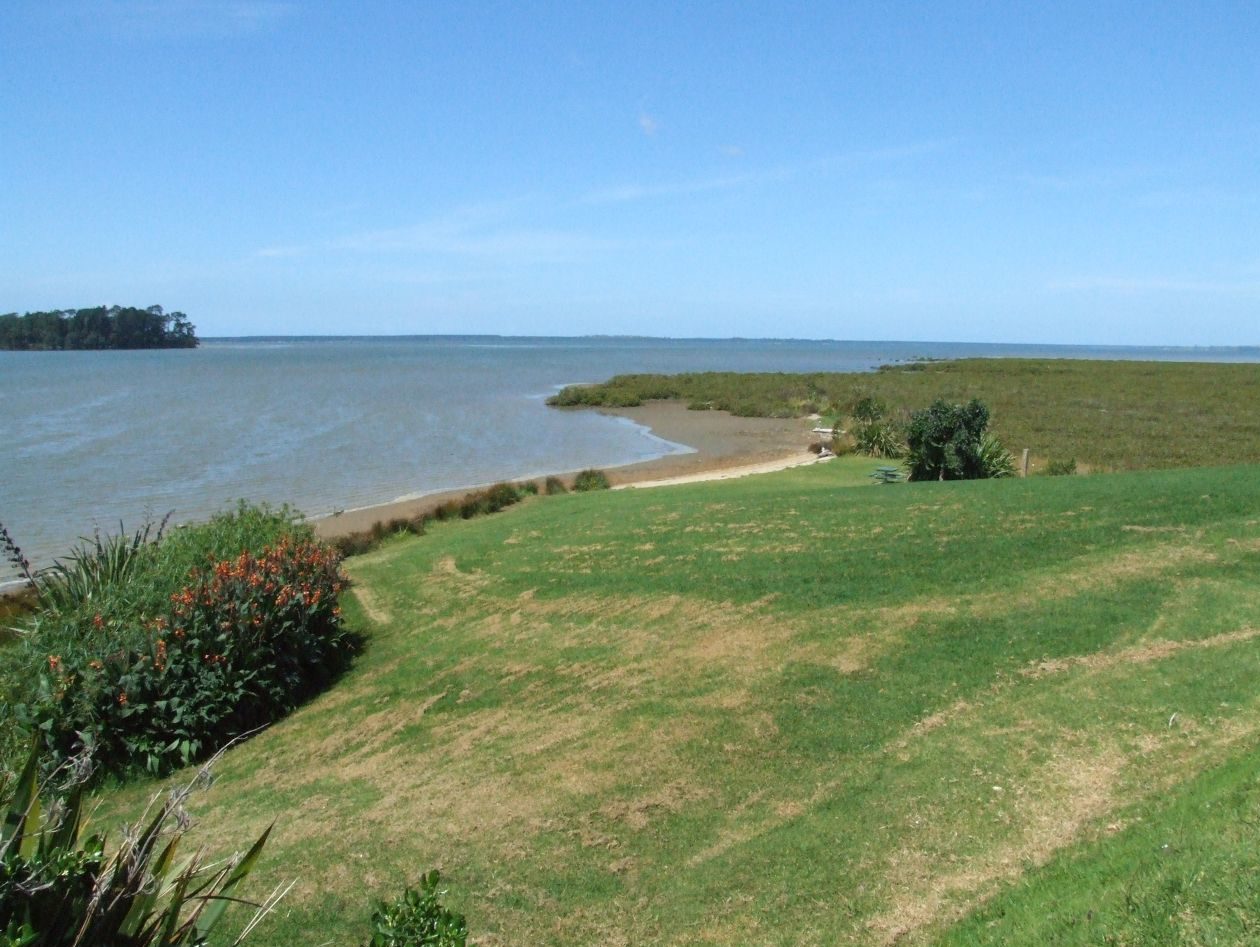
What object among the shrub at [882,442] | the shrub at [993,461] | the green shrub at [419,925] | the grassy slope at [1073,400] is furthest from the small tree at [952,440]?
the green shrub at [419,925]

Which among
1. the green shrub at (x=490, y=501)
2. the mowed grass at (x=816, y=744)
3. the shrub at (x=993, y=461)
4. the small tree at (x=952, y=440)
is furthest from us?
the green shrub at (x=490, y=501)

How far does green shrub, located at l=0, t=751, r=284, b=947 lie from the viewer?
10.3 feet

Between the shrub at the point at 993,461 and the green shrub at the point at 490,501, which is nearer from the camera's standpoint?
the shrub at the point at 993,461

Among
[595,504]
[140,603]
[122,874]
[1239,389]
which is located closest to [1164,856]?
[122,874]

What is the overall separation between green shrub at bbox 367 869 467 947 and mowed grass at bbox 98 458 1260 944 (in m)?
2.11

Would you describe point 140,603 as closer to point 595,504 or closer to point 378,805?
point 378,805

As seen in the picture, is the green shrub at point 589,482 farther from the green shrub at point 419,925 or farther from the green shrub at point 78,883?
the green shrub at point 78,883

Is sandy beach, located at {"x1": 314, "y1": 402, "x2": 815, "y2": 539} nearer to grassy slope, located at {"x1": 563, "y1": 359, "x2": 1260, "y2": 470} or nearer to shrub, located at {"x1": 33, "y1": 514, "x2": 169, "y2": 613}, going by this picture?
grassy slope, located at {"x1": 563, "y1": 359, "x2": 1260, "y2": 470}

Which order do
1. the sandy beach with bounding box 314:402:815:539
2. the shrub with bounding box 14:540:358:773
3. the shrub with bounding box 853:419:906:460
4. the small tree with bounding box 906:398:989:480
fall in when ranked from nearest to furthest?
1. the shrub with bounding box 14:540:358:773
2. the small tree with bounding box 906:398:989:480
3. the sandy beach with bounding box 314:402:815:539
4. the shrub with bounding box 853:419:906:460

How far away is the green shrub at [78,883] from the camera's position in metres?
3.15

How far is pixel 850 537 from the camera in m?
12.9

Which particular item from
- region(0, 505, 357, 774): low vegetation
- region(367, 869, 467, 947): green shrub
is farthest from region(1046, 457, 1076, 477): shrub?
region(367, 869, 467, 947): green shrub

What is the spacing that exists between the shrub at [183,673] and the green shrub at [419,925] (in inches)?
239

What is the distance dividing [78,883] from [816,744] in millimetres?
5502
